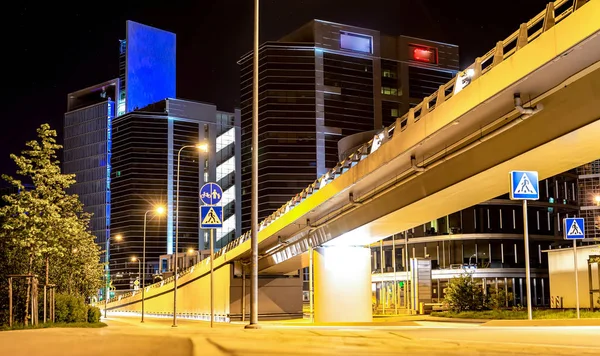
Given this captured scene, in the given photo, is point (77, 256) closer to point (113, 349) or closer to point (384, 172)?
point (384, 172)

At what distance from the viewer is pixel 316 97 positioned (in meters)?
168

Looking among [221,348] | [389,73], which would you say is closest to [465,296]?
[221,348]

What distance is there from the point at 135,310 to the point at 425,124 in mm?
95848

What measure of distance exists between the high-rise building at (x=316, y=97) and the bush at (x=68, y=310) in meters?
128

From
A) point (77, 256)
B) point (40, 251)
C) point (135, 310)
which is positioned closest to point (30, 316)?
point (40, 251)

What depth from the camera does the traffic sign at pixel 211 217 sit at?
1154 inches

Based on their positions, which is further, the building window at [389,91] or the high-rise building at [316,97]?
the building window at [389,91]

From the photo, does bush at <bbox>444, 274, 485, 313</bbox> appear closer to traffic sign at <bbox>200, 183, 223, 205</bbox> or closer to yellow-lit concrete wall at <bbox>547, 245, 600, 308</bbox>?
yellow-lit concrete wall at <bbox>547, 245, 600, 308</bbox>

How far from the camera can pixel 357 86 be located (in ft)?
568

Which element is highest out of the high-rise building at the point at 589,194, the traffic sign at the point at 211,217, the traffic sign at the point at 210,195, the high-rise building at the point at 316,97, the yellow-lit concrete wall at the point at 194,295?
the high-rise building at the point at 316,97

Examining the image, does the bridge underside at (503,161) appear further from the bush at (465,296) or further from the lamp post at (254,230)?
the bush at (465,296)

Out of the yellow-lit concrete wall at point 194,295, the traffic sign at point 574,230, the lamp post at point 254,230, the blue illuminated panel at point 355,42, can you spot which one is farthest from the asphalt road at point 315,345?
the blue illuminated panel at point 355,42

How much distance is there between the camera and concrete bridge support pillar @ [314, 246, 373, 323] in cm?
4134

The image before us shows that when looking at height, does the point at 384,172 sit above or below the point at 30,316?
above
